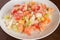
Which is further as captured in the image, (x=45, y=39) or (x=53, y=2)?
(x=53, y=2)

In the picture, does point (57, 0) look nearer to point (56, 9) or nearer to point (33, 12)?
point (56, 9)

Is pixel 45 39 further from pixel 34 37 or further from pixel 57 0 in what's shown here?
pixel 57 0

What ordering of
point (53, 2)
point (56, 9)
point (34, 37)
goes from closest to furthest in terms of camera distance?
point (34, 37) < point (56, 9) < point (53, 2)

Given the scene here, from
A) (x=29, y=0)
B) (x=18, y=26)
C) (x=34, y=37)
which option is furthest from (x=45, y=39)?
(x=29, y=0)

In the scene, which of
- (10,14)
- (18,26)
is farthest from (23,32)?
(10,14)

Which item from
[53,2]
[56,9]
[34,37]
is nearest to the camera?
[34,37]

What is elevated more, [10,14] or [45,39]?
[10,14]
